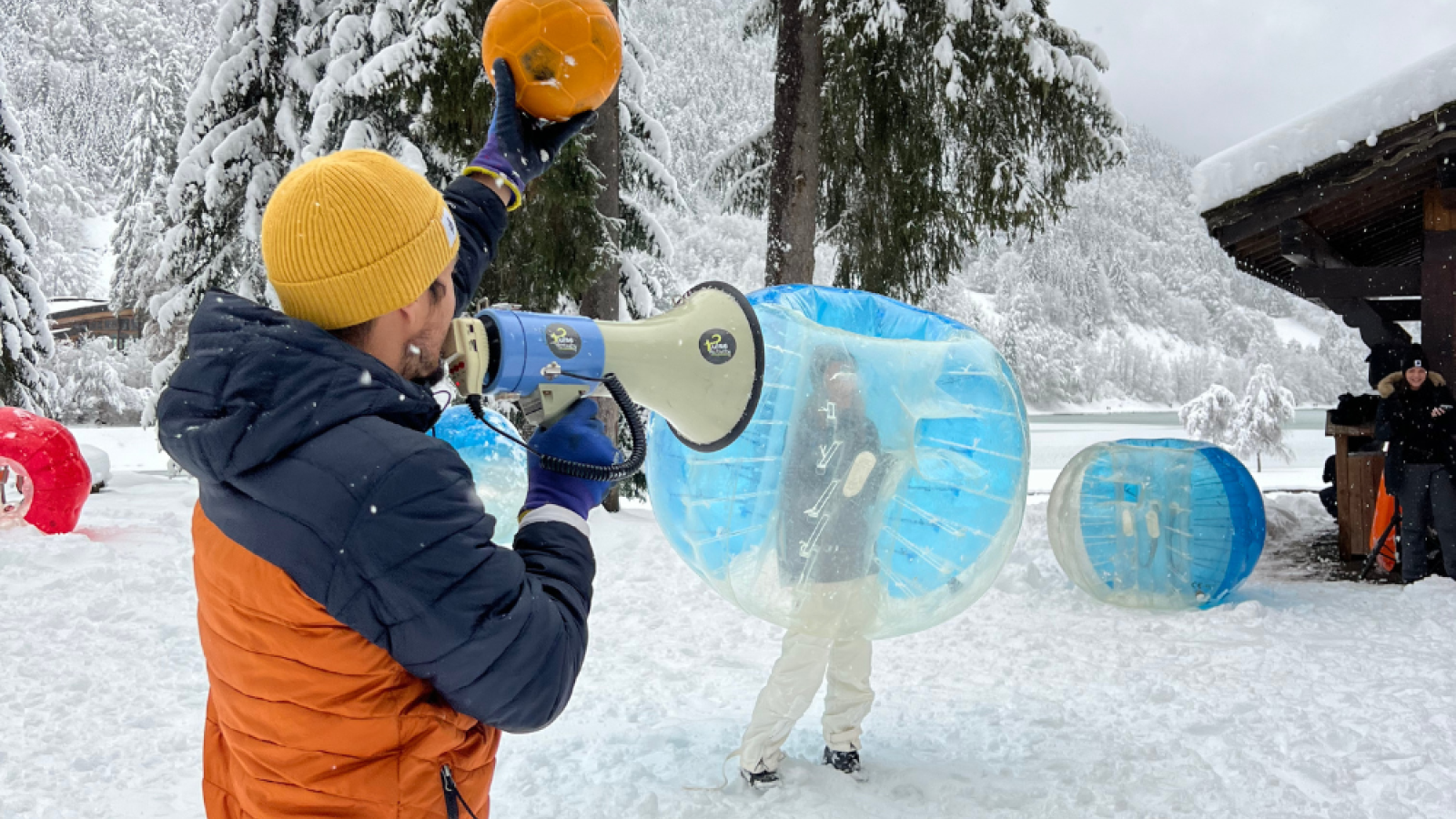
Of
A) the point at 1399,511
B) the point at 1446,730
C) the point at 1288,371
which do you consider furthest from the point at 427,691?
the point at 1288,371

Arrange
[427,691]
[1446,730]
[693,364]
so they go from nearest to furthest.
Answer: [427,691], [693,364], [1446,730]

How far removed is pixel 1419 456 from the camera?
260 inches

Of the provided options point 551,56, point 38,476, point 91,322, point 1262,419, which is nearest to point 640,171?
point 38,476

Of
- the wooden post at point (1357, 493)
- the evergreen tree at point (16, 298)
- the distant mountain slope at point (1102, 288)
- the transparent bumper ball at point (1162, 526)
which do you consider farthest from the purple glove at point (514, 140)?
the distant mountain slope at point (1102, 288)

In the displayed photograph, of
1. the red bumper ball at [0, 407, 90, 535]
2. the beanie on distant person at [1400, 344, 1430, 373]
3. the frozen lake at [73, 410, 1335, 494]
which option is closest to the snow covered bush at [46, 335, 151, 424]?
the frozen lake at [73, 410, 1335, 494]

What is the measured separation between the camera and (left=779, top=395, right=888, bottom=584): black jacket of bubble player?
2139 mm

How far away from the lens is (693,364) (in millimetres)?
1729

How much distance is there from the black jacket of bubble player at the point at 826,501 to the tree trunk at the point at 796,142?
19.0 feet

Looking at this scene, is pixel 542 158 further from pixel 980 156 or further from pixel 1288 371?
pixel 1288 371

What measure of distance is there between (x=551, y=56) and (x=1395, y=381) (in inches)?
281

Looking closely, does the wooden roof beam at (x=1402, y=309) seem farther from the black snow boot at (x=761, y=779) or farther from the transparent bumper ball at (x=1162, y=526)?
the black snow boot at (x=761, y=779)

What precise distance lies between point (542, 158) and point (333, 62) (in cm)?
900

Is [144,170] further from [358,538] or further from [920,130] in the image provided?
[358,538]

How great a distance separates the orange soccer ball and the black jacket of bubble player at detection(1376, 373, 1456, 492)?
268 inches
